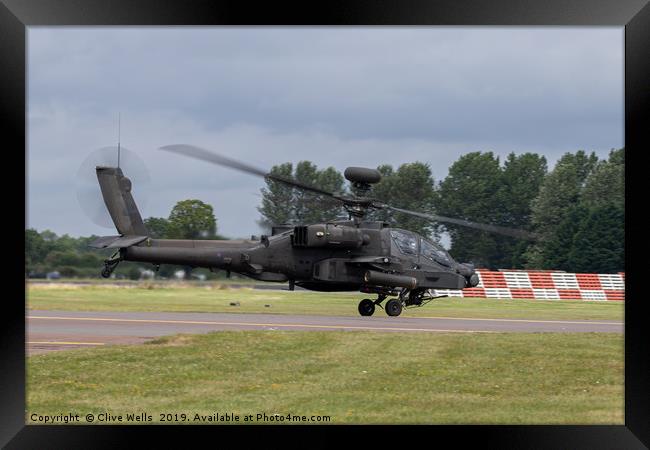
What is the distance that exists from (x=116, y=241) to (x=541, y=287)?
83.0 ft

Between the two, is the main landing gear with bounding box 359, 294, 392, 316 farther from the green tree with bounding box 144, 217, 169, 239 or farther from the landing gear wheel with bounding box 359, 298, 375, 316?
the green tree with bounding box 144, 217, 169, 239

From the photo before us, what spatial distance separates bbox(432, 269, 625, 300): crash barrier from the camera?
127 feet

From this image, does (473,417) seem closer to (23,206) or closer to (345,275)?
(23,206)

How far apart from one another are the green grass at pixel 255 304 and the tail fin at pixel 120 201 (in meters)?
5.42

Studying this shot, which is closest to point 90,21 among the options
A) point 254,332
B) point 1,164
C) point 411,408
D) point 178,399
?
point 1,164

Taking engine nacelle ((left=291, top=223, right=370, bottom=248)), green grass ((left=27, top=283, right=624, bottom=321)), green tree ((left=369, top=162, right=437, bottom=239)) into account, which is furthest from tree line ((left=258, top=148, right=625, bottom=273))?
engine nacelle ((left=291, top=223, right=370, bottom=248))

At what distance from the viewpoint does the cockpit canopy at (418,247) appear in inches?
867

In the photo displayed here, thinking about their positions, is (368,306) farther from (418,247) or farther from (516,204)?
(516,204)

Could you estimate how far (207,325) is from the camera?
2002cm

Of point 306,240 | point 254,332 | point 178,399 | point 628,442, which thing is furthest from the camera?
point 306,240

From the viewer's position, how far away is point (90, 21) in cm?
821

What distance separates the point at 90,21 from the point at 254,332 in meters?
10.2

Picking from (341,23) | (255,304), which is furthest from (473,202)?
(341,23)

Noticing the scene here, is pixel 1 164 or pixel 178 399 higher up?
pixel 1 164
